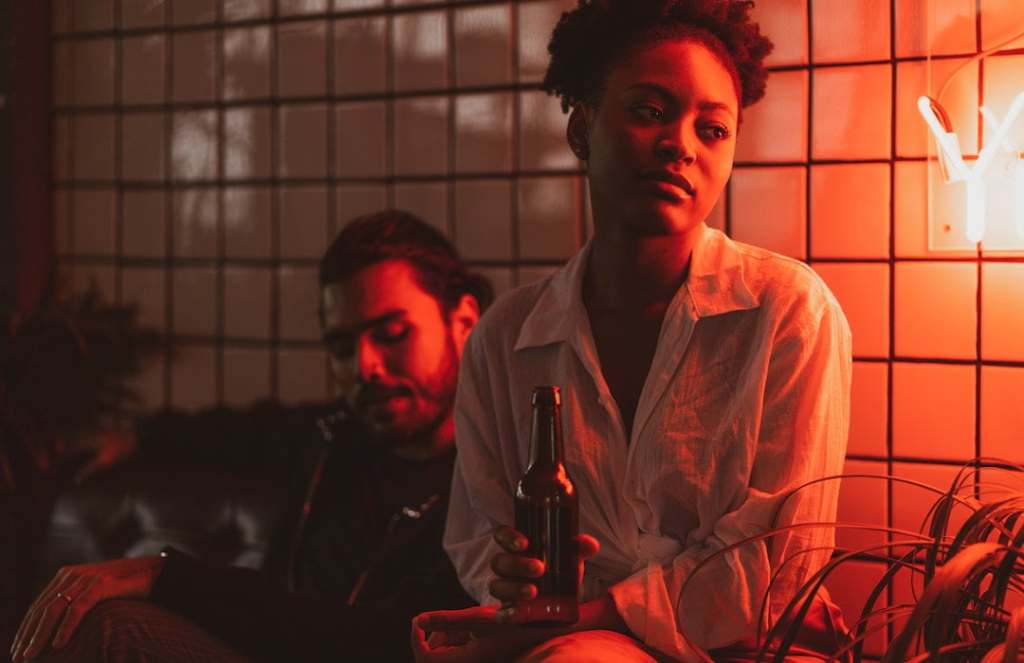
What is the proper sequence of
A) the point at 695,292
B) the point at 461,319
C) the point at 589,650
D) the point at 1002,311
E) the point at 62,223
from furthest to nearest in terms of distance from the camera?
the point at 62,223
the point at 461,319
the point at 1002,311
the point at 695,292
the point at 589,650

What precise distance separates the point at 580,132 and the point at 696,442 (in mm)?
591

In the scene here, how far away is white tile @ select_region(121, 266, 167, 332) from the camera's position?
3215 mm

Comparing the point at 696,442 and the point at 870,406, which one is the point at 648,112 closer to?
the point at 696,442

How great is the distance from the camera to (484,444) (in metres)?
2.14

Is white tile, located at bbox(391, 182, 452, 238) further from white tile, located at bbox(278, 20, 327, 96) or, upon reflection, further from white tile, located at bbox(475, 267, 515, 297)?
white tile, located at bbox(278, 20, 327, 96)

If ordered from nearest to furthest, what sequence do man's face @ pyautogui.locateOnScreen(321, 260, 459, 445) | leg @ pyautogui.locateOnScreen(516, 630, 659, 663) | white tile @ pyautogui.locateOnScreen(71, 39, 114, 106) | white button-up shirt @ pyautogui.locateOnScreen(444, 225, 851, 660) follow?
leg @ pyautogui.locateOnScreen(516, 630, 659, 663) → white button-up shirt @ pyautogui.locateOnScreen(444, 225, 851, 660) → man's face @ pyautogui.locateOnScreen(321, 260, 459, 445) → white tile @ pyautogui.locateOnScreen(71, 39, 114, 106)

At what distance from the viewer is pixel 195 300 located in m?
3.17

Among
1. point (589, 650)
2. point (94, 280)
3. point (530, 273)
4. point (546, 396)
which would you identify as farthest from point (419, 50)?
point (589, 650)

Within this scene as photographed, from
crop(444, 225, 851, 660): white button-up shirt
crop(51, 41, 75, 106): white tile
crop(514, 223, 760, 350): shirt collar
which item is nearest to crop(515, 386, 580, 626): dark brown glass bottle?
crop(444, 225, 851, 660): white button-up shirt

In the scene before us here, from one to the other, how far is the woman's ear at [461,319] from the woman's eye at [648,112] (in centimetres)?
85

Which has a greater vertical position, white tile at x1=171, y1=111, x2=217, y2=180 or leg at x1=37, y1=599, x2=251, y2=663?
white tile at x1=171, y1=111, x2=217, y2=180

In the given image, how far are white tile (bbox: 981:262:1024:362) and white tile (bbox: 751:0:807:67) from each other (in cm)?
57

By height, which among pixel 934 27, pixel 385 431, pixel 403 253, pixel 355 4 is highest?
Answer: pixel 355 4

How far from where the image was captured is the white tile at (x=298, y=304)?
3049 millimetres
